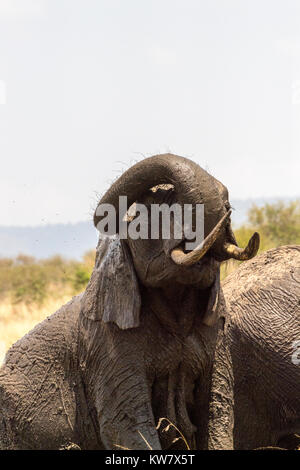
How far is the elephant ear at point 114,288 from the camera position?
21.9 feet

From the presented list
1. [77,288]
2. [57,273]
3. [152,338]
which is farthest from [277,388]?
[57,273]

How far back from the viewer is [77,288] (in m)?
22.1

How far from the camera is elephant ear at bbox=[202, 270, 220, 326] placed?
263 inches

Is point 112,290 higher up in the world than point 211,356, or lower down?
higher up

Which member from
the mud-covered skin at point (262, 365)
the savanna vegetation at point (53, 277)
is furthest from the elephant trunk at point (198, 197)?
the savanna vegetation at point (53, 277)

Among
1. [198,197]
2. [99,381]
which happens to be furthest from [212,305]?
[99,381]

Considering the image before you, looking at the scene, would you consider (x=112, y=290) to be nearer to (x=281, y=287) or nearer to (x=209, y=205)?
(x=209, y=205)

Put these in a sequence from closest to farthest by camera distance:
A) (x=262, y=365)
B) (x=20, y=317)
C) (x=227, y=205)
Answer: (x=227, y=205) < (x=262, y=365) < (x=20, y=317)

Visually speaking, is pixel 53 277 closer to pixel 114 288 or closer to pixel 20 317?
pixel 20 317

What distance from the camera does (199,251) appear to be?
606 centimetres

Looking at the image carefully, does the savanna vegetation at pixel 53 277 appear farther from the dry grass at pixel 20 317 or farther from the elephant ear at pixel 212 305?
the elephant ear at pixel 212 305

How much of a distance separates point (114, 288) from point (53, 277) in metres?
27.3

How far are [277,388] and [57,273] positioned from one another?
27531 millimetres
